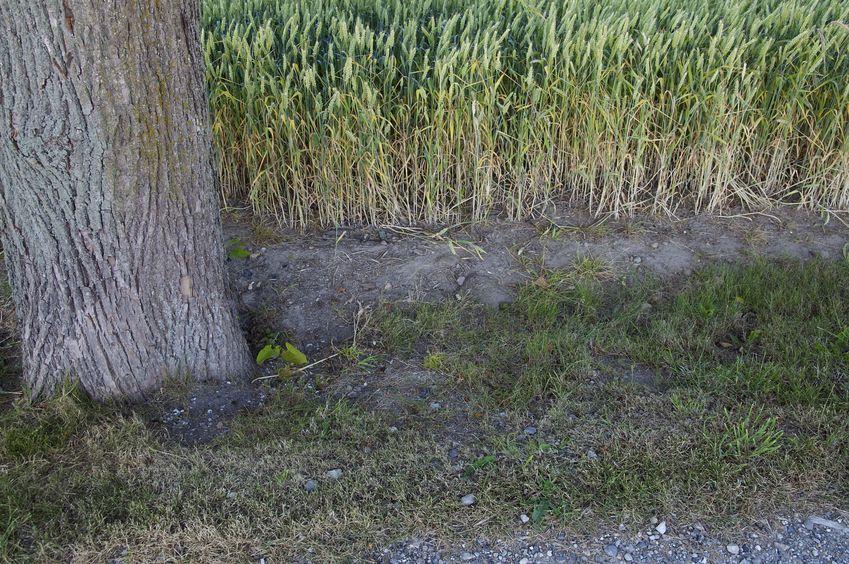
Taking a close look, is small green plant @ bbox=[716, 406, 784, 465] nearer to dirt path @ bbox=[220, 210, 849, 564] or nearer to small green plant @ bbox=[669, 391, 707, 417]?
small green plant @ bbox=[669, 391, 707, 417]

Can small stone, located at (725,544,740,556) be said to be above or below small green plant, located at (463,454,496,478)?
below

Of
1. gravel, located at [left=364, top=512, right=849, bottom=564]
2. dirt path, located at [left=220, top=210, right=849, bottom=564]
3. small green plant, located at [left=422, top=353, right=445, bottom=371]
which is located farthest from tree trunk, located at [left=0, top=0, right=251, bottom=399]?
gravel, located at [left=364, top=512, right=849, bottom=564]

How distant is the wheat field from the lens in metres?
3.59

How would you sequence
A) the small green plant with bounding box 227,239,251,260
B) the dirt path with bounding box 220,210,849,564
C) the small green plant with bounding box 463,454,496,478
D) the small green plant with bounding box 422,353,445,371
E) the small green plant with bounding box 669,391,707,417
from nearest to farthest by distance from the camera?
the small green plant with bounding box 463,454,496,478 → the small green plant with bounding box 669,391,707,417 → the small green plant with bounding box 422,353,445,371 → the dirt path with bounding box 220,210,849,564 → the small green plant with bounding box 227,239,251,260

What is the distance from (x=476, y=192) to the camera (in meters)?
3.90

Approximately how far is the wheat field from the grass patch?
3.05ft

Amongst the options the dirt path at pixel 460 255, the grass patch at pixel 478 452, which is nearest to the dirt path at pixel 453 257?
the dirt path at pixel 460 255

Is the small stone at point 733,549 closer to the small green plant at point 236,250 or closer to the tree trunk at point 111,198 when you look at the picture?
the tree trunk at point 111,198

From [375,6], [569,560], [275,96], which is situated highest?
[375,6]

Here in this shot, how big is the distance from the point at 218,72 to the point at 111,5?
54.3 inches

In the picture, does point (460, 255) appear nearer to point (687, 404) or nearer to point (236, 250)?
point (236, 250)

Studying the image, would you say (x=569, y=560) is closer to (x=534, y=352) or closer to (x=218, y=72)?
(x=534, y=352)

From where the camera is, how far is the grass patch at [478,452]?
2281 mm

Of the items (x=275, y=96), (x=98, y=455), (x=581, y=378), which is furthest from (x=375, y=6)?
(x=98, y=455)
